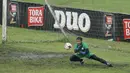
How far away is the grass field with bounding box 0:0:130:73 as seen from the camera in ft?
49.6

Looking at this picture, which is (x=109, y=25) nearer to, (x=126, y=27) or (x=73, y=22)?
(x=126, y=27)

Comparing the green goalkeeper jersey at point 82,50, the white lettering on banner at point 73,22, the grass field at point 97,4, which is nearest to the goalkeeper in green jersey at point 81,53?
the green goalkeeper jersey at point 82,50

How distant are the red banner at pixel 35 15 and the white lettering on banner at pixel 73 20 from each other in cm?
112

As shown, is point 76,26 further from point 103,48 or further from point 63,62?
point 63,62

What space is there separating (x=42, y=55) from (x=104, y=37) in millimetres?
7648

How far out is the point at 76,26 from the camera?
25594 millimetres

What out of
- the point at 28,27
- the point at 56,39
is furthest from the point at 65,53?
the point at 28,27

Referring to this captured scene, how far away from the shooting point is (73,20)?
2564 cm

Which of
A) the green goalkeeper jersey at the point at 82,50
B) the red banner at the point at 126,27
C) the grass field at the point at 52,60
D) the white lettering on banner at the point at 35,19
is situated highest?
the white lettering on banner at the point at 35,19

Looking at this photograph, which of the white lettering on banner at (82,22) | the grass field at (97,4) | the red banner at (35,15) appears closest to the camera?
the white lettering on banner at (82,22)

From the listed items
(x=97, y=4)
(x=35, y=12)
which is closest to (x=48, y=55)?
(x=35, y=12)

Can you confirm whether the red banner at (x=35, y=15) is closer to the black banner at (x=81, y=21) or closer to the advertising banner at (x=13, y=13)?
the black banner at (x=81, y=21)

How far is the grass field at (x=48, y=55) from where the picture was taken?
1511 centimetres

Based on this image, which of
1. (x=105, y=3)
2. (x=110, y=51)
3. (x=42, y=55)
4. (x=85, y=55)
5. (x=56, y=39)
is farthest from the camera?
(x=105, y=3)
